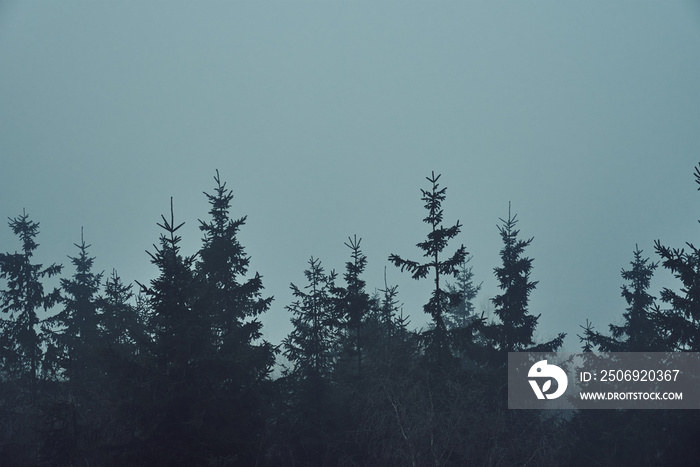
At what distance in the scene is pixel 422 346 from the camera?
26703 millimetres

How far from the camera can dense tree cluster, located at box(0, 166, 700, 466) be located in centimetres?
1872

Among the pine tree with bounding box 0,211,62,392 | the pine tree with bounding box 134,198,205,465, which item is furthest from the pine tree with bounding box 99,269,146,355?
the pine tree with bounding box 134,198,205,465

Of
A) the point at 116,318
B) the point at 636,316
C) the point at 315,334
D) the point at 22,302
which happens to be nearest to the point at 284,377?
the point at 315,334

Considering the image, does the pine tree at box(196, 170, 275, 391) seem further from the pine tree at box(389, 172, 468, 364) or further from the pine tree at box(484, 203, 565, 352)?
the pine tree at box(484, 203, 565, 352)

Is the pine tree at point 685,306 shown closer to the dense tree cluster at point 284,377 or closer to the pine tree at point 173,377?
the dense tree cluster at point 284,377

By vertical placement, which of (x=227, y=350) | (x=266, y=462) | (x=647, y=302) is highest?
(x=647, y=302)

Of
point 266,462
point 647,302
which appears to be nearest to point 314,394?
point 266,462

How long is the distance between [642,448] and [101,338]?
27589 millimetres

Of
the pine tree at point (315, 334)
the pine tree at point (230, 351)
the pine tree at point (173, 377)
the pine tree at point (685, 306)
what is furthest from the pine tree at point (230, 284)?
the pine tree at point (685, 306)

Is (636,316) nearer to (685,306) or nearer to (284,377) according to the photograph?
(685,306)

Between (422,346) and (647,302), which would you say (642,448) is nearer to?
(647,302)

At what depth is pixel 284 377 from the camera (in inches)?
1065

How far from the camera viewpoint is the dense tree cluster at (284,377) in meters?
18.7

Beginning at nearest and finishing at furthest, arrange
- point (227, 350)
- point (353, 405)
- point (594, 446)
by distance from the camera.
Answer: point (227, 350), point (353, 405), point (594, 446)
